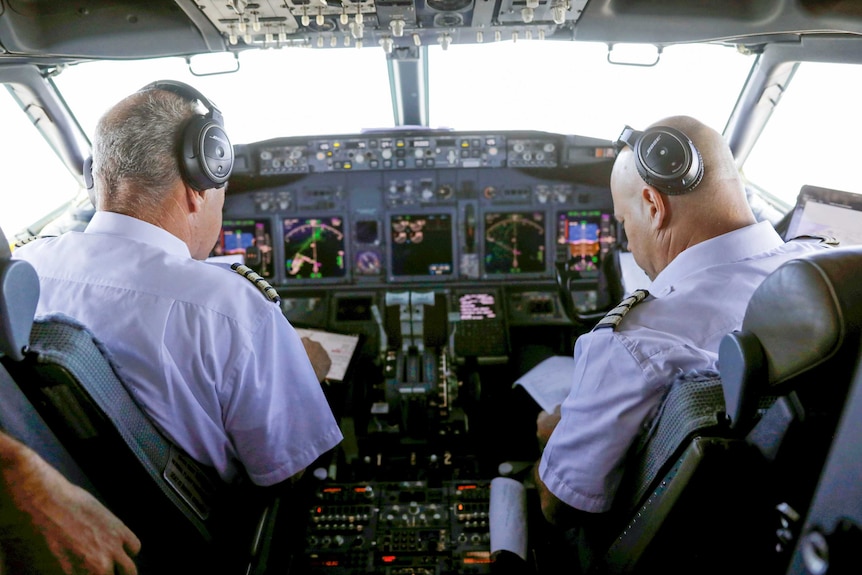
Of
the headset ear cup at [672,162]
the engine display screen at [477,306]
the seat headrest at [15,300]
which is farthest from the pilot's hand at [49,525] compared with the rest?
the engine display screen at [477,306]

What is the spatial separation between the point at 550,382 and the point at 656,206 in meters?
0.95

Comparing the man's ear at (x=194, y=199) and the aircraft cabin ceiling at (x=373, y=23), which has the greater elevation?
the aircraft cabin ceiling at (x=373, y=23)

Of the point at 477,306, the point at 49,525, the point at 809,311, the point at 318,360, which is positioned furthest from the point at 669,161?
the point at 477,306

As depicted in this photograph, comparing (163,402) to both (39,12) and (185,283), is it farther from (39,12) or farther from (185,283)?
(39,12)

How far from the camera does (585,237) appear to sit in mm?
2902

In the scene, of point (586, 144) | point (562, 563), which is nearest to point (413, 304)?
point (586, 144)

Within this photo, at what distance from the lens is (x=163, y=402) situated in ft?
3.73

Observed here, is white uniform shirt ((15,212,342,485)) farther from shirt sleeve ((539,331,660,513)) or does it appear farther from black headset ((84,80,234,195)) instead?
shirt sleeve ((539,331,660,513))

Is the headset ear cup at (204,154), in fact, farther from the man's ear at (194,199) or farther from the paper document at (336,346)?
the paper document at (336,346)

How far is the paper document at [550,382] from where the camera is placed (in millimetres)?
1963

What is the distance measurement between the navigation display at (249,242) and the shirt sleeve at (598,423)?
2.06 meters

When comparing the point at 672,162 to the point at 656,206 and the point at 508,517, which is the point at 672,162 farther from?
the point at 508,517

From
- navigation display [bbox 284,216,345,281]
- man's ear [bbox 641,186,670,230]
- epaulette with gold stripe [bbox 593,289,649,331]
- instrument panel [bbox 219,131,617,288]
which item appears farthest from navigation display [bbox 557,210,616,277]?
epaulette with gold stripe [bbox 593,289,649,331]

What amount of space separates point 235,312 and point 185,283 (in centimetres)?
12
